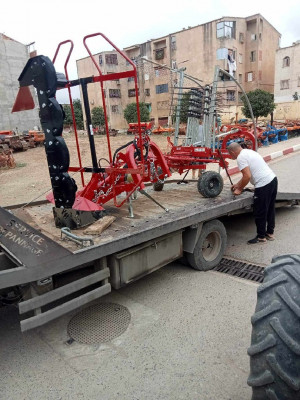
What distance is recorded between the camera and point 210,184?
4.84 m

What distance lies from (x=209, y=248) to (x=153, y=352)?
6.59ft

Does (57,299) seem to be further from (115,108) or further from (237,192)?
(115,108)

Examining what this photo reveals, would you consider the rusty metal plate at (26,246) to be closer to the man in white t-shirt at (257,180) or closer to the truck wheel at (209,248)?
the truck wheel at (209,248)

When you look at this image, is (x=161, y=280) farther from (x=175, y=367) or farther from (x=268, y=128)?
(x=268, y=128)

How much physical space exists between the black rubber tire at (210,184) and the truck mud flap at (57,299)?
2.25 meters

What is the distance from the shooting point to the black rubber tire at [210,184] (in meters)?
4.77

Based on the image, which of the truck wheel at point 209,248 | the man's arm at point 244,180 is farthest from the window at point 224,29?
the truck wheel at point 209,248

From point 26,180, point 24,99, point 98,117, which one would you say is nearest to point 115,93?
point 98,117

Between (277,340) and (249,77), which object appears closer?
(277,340)

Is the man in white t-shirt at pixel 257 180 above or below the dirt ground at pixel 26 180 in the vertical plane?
above

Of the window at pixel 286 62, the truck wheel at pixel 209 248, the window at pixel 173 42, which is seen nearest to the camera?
the truck wheel at pixel 209 248

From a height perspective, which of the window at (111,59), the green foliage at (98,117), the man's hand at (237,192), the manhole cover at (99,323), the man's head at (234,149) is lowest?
the manhole cover at (99,323)

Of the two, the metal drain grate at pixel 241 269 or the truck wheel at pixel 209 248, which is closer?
the metal drain grate at pixel 241 269

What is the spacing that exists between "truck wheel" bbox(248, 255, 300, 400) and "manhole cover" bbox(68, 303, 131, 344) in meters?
1.72
